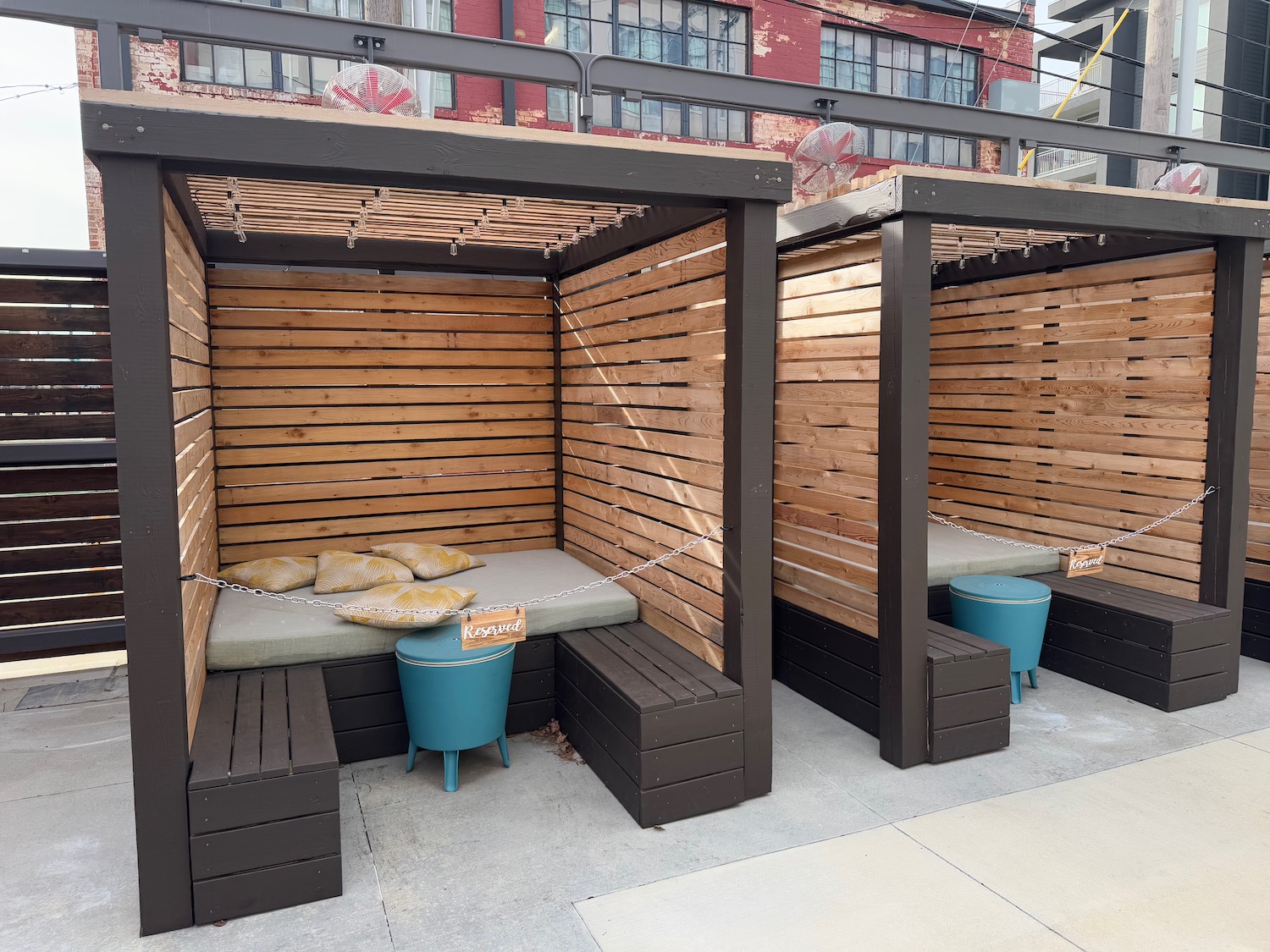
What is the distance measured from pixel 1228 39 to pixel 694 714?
1819 cm

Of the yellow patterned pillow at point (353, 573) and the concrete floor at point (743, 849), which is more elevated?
the yellow patterned pillow at point (353, 573)

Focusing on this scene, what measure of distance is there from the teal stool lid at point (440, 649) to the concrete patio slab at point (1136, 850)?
1895 millimetres

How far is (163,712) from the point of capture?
292 cm

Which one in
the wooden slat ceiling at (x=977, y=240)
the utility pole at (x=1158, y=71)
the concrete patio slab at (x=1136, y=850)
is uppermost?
the utility pole at (x=1158, y=71)

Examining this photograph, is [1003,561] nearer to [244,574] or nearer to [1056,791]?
[1056,791]

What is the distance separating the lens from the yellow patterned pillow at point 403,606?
403 centimetres

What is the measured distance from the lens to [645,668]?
154 inches

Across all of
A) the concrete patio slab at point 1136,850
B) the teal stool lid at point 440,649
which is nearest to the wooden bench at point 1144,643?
the concrete patio slab at point 1136,850

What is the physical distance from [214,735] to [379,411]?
273 centimetres

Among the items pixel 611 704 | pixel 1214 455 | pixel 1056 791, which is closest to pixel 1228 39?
pixel 1214 455

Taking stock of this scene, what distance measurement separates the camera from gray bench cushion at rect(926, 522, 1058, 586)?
17.6 feet

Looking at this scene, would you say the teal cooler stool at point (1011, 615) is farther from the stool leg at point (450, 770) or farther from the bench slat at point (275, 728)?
the bench slat at point (275, 728)

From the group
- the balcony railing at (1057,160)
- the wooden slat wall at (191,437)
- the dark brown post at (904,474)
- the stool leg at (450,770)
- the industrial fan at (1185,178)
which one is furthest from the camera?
the balcony railing at (1057,160)

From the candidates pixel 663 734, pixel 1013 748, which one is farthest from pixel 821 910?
pixel 1013 748
